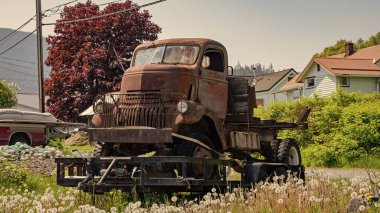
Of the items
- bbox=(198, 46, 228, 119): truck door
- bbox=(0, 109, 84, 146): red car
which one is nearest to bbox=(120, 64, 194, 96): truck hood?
bbox=(198, 46, 228, 119): truck door

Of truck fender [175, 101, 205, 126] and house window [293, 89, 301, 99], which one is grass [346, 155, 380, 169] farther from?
house window [293, 89, 301, 99]

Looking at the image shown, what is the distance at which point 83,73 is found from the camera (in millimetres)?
39031

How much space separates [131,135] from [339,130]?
36.3ft

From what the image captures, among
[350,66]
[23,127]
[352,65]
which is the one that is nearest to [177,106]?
[23,127]

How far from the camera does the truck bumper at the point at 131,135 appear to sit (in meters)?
8.84

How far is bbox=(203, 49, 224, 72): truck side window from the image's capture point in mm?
10578

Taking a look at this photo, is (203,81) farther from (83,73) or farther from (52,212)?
(83,73)

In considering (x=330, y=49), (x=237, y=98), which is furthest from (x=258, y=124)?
(x=330, y=49)

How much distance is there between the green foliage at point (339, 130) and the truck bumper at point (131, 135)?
10.1 metres

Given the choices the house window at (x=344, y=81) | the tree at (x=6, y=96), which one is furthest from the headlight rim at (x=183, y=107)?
the house window at (x=344, y=81)

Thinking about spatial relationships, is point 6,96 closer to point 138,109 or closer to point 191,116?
point 138,109

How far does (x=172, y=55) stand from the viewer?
10.4 m

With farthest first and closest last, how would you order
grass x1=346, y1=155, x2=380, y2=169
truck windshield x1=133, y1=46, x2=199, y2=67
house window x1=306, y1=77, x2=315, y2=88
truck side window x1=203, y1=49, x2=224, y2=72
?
house window x1=306, y1=77, x2=315, y2=88
grass x1=346, y1=155, x2=380, y2=169
truck side window x1=203, y1=49, x2=224, y2=72
truck windshield x1=133, y1=46, x2=199, y2=67

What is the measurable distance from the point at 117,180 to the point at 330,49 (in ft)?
198
